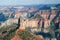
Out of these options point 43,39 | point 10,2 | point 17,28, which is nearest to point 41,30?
point 43,39

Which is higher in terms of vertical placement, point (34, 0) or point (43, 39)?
point (34, 0)

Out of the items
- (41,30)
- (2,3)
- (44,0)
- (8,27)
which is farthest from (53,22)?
(2,3)

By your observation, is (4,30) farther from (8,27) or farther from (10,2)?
(10,2)

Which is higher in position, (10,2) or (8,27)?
(10,2)

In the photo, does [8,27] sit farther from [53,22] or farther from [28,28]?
[53,22]

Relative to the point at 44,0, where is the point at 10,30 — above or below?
below

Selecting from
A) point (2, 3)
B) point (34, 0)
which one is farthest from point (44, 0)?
point (2, 3)

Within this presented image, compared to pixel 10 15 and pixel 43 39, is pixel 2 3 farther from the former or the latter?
pixel 43 39

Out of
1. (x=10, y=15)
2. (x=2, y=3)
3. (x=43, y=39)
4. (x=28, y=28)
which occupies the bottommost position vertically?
(x=43, y=39)
